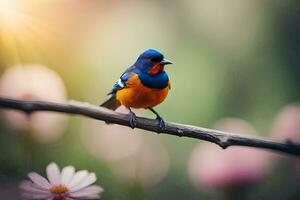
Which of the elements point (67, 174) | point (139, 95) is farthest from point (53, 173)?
point (139, 95)

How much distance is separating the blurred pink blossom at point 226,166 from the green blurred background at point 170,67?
0.04ft

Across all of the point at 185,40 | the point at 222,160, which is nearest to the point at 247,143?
the point at 222,160

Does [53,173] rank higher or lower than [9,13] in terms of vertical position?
lower

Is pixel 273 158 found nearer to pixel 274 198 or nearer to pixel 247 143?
pixel 274 198

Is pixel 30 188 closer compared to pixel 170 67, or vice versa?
pixel 30 188

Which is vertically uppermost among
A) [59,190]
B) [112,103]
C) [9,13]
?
[9,13]

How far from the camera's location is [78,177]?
0.60 metres

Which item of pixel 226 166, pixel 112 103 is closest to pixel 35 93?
pixel 112 103

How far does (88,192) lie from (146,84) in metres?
0.13

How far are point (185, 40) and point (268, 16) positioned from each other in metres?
0.12

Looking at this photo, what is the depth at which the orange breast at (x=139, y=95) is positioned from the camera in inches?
23.4

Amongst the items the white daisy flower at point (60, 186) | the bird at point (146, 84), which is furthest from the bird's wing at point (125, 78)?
the white daisy flower at point (60, 186)

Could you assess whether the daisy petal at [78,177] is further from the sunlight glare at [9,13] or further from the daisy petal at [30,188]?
the sunlight glare at [9,13]

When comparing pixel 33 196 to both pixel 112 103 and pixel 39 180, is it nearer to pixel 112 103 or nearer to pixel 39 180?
pixel 39 180
